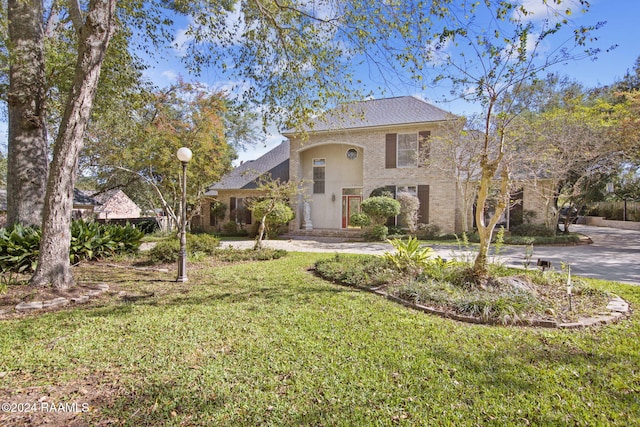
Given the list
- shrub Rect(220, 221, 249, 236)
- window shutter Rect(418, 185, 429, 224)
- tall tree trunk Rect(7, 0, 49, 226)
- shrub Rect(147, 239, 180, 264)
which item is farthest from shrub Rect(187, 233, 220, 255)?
window shutter Rect(418, 185, 429, 224)

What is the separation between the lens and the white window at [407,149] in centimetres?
1681

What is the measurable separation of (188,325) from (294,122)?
17.3 feet

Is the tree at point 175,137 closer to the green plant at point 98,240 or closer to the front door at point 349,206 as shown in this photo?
the green plant at point 98,240

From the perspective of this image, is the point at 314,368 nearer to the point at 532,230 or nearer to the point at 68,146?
the point at 68,146

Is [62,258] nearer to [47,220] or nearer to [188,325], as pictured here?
[47,220]

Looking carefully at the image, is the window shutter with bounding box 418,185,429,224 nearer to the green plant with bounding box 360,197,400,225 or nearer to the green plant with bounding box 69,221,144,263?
the green plant with bounding box 360,197,400,225

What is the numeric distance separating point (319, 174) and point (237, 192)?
210 inches

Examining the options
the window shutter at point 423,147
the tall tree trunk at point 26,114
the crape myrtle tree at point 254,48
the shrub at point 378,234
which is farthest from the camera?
the window shutter at point 423,147

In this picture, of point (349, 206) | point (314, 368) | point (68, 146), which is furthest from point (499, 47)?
point (349, 206)

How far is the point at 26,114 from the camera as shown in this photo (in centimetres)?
754

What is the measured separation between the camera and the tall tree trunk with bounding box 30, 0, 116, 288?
17.6ft

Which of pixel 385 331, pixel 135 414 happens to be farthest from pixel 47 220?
pixel 385 331

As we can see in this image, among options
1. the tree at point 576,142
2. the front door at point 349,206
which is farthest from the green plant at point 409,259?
the front door at point 349,206

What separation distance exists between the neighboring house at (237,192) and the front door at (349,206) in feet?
13.5
